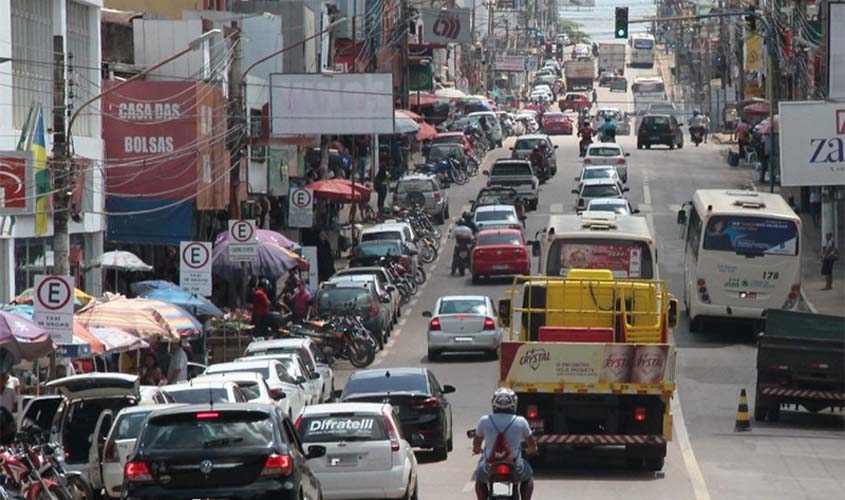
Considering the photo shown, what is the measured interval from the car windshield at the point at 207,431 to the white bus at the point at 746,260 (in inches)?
1070

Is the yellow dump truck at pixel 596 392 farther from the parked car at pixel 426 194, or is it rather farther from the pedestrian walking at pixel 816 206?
the parked car at pixel 426 194

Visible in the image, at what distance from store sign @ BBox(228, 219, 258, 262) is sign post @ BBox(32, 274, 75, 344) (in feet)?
40.5

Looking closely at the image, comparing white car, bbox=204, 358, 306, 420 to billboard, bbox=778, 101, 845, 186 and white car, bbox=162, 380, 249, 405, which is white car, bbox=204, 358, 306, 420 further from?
billboard, bbox=778, 101, 845, 186

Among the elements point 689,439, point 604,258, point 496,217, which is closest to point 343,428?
point 689,439

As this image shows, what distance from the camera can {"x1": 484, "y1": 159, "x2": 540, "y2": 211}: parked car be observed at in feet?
230

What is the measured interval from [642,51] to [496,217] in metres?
132

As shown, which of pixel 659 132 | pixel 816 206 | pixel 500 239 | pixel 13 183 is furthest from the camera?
pixel 659 132

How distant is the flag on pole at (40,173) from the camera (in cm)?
3772

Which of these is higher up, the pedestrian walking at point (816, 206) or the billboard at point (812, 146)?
the billboard at point (812, 146)

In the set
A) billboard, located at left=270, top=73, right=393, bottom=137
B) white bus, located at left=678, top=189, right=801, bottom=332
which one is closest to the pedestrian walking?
billboard, located at left=270, top=73, right=393, bottom=137

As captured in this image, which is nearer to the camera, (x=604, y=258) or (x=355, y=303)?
(x=604, y=258)

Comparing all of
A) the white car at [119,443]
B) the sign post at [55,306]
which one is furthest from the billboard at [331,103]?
the white car at [119,443]

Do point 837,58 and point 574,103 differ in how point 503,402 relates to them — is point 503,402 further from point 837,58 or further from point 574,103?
point 574,103

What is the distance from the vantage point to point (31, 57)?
4025 centimetres
